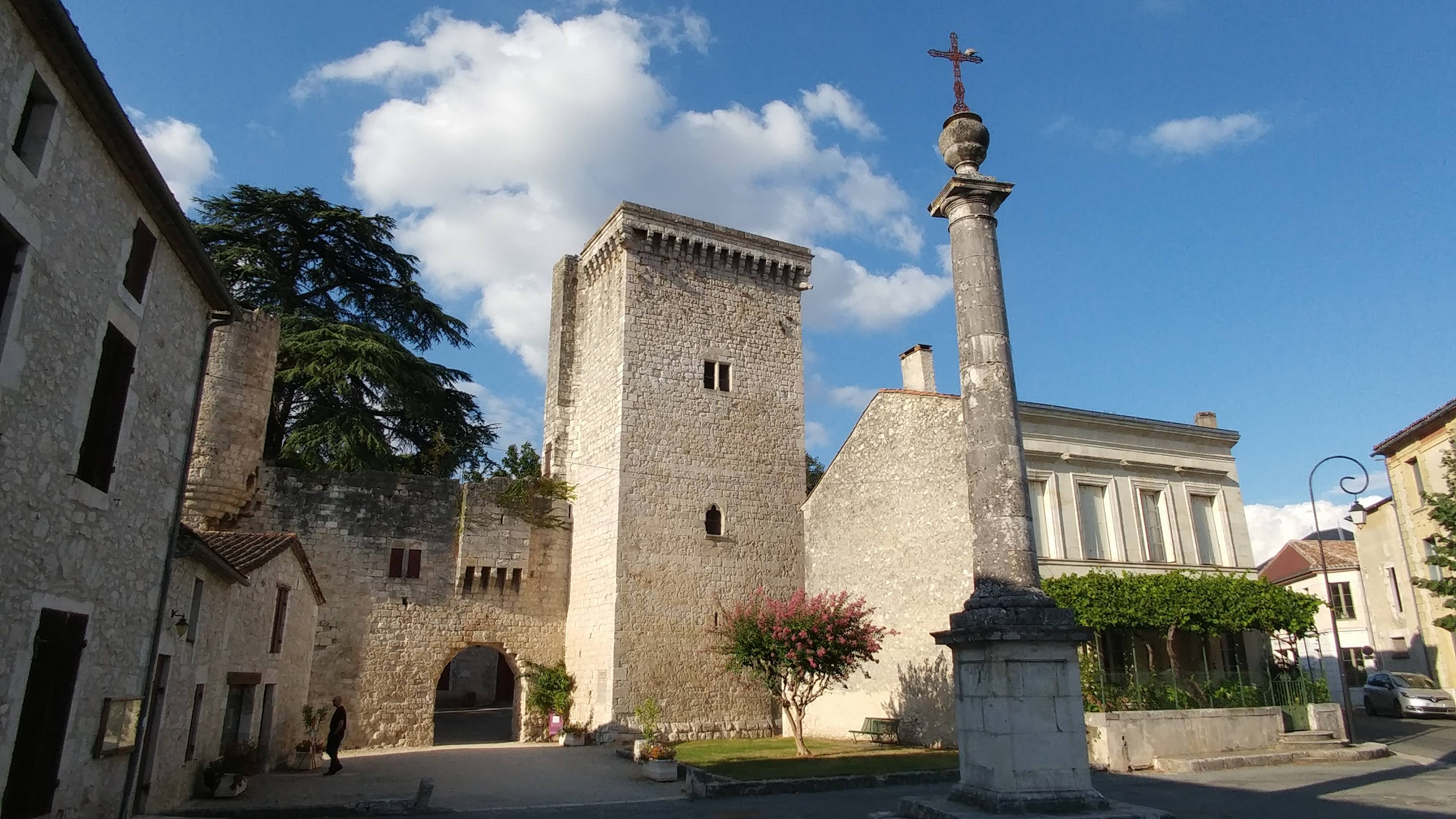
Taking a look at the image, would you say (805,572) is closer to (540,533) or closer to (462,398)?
(540,533)

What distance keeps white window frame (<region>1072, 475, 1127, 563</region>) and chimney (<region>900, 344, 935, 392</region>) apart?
12.9 ft

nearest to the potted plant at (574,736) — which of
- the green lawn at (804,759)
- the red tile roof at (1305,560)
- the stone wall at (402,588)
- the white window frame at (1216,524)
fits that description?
the stone wall at (402,588)

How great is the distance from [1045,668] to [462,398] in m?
22.2

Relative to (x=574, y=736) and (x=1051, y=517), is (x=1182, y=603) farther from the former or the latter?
(x=574, y=736)

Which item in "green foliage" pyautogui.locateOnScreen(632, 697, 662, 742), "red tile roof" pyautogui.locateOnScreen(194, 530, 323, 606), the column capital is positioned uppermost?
the column capital

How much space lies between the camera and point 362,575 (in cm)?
1948

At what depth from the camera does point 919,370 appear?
21031mm

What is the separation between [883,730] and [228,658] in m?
11.6

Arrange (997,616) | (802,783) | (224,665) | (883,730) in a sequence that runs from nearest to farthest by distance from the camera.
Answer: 1. (997,616)
2. (224,665)
3. (802,783)
4. (883,730)

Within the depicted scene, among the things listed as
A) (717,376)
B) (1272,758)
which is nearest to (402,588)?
(717,376)

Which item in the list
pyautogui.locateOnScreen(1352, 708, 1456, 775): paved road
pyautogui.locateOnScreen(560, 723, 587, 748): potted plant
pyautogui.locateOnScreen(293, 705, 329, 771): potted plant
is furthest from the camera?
pyautogui.locateOnScreen(560, 723, 587, 748): potted plant

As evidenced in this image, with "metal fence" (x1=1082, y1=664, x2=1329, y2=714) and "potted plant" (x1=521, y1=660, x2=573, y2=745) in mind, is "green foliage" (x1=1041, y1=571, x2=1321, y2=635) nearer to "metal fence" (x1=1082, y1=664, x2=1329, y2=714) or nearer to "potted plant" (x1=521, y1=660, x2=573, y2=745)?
"metal fence" (x1=1082, y1=664, x2=1329, y2=714)

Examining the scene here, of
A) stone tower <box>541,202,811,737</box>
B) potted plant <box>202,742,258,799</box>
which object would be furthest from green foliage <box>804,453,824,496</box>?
potted plant <box>202,742,258,799</box>

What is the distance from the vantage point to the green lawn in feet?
45.5
